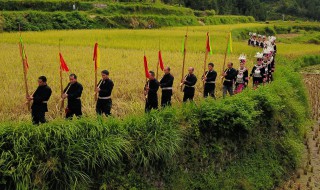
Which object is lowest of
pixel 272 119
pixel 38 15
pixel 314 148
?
pixel 314 148

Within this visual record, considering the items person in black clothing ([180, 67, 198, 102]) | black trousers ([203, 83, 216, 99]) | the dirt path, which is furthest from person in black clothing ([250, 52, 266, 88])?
person in black clothing ([180, 67, 198, 102])

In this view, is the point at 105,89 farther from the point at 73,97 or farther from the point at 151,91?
the point at 151,91

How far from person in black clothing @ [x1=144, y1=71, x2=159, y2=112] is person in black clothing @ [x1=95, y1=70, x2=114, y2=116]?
105 centimetres

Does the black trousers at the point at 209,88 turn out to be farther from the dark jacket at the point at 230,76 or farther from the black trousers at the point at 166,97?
the black trousers at the point at 166,97

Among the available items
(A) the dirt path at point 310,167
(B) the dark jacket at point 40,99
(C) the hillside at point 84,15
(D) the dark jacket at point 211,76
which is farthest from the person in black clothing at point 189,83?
(C) the hillside at point 84,15

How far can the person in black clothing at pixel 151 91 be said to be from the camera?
9.78 metres

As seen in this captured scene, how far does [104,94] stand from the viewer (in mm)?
9133

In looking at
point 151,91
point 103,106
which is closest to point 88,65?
point 151,91

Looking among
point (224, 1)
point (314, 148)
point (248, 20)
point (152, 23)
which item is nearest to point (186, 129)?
point (314, 148)

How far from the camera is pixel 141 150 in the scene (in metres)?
7.75

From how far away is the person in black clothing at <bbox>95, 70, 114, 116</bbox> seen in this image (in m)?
9.12

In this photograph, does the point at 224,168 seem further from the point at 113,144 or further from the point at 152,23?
the point at 152,23

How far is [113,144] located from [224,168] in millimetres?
3300

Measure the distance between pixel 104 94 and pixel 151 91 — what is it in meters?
1.28
